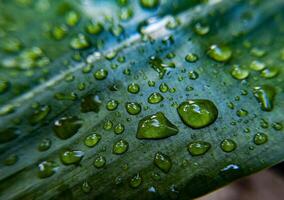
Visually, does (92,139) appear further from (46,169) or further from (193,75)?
(193,75)

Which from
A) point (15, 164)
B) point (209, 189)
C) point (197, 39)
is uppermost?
point (197, 39)

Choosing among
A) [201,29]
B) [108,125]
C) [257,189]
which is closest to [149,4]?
[201,29]

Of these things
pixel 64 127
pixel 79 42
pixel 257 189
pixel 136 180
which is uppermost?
pixel 79 42

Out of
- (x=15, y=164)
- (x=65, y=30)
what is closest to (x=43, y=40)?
(x=65, y=30)

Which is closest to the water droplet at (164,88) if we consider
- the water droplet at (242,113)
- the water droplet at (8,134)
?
the water droplet at (242,113)

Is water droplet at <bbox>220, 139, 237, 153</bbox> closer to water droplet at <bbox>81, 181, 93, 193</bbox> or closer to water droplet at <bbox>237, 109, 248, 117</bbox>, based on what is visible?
water droplet at <bbox>237, 109, 248, 117</bbox>

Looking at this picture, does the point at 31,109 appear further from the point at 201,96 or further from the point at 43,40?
the point at 201,96

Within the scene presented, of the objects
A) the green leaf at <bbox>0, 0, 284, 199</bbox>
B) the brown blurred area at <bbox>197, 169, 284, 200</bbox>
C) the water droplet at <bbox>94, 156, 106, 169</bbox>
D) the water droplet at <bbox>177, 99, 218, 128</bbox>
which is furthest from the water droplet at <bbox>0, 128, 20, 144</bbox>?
the brown blurred area at <bbox>197, 169, 284, 200</bbox>
